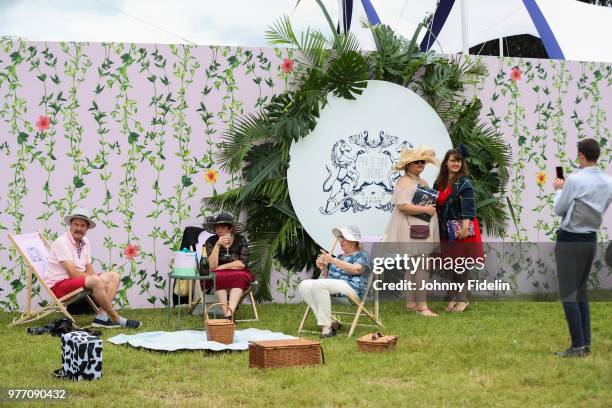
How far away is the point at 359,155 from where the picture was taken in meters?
8.58

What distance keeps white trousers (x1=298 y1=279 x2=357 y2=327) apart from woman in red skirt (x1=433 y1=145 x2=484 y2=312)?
155 cm

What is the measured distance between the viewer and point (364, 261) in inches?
279

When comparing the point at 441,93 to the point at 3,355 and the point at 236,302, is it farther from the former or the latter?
the point at 3,355

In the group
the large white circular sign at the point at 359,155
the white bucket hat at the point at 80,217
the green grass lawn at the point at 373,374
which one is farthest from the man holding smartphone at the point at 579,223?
the white bucket hat at the point at 80,217

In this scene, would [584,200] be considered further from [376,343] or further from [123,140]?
[123,140]

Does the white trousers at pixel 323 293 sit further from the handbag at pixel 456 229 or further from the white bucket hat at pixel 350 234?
the handbag at pixel 456 229

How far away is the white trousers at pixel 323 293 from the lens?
6.64m

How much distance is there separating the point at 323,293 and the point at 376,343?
3.24 ft

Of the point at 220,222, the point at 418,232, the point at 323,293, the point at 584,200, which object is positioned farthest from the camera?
the point at 418,232

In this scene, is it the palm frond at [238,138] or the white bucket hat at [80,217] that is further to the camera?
the palm frond at [238,138]

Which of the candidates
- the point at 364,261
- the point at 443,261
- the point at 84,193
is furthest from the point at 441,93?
the point at 84,193

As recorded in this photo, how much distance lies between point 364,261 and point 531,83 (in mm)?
3392

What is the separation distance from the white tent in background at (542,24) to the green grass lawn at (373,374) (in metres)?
6.41

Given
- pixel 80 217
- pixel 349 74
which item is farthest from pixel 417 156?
pixel 80 217
